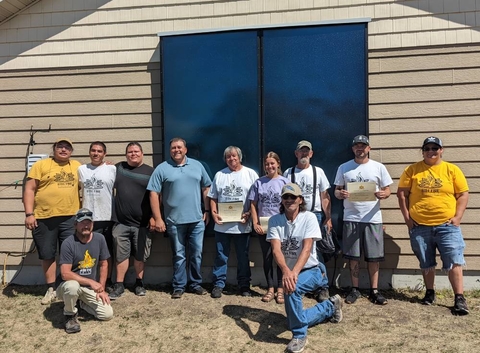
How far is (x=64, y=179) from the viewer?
4832mm

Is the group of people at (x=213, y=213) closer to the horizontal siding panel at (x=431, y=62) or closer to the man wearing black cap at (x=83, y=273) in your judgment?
the man wearing black cap at (x=83, y=273)

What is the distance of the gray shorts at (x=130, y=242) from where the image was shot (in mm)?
4684

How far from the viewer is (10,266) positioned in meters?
5.52

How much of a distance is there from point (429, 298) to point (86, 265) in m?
3.62

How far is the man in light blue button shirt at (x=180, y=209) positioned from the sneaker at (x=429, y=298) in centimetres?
243

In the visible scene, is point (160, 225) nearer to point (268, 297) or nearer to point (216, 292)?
point (216, 292)

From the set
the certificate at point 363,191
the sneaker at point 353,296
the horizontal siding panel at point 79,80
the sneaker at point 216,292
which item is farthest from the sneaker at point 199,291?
the horizontal siding panel at point 79,80

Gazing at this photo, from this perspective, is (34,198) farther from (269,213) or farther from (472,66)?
(472,66)

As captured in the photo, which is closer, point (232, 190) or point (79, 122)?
point (232, 190)

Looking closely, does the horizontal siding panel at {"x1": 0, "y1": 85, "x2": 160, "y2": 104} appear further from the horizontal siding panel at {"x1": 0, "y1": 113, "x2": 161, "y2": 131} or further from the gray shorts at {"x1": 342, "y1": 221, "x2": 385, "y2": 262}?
the gray shorts at {"x1": 342, "y1": 221, "x2": 385, "y2": 262}

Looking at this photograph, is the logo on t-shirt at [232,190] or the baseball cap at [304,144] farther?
the logo on t-shirt at [232,190]

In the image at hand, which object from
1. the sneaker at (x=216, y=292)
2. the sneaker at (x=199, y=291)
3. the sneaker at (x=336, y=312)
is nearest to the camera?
the sneaker at (x=336, y=312)

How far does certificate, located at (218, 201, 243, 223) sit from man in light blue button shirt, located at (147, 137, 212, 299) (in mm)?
292

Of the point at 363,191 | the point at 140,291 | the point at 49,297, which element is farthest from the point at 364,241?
the point at 49,297
